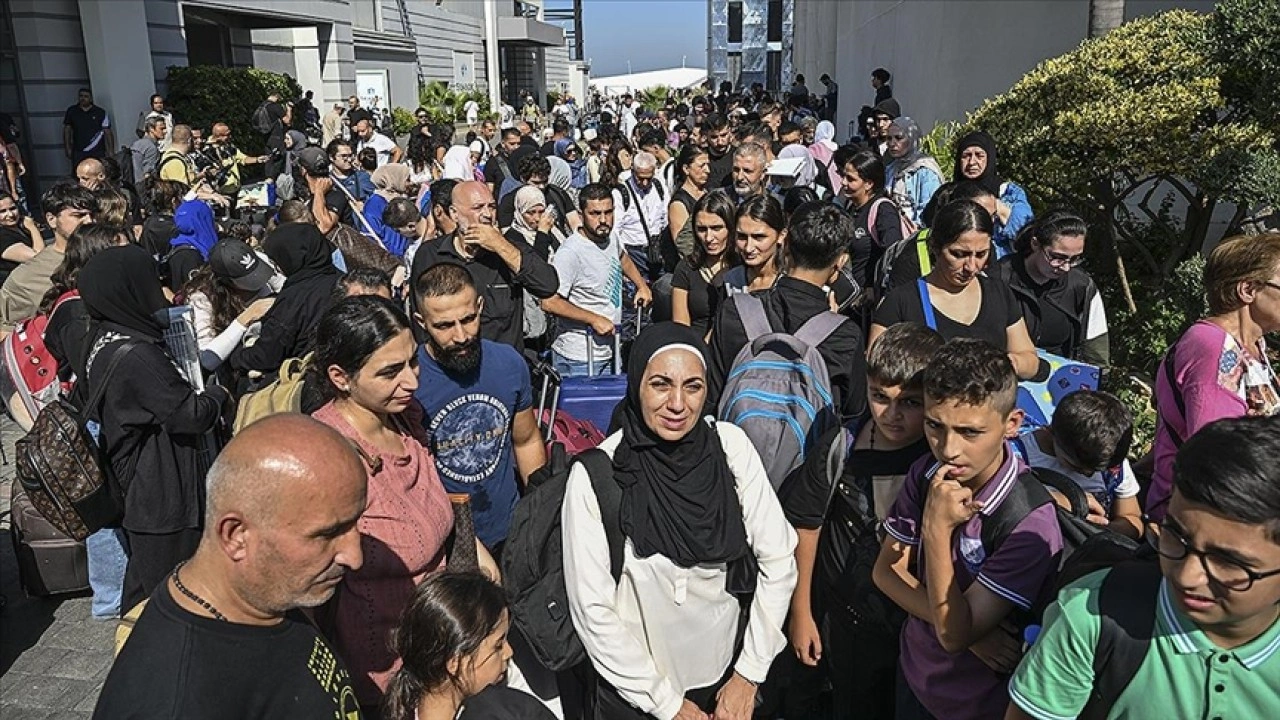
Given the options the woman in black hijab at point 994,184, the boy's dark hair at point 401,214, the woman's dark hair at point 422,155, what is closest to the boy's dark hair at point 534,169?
the boy's dark hair at point 401,214

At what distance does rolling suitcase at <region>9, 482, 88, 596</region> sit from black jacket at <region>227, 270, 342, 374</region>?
1440 millimetres

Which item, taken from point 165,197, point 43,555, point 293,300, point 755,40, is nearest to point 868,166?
point 293,300

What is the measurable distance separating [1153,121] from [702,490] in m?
4.96

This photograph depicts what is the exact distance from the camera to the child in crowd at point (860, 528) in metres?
2.84

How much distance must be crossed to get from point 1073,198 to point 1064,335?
275 cm

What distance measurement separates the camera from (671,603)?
284cm

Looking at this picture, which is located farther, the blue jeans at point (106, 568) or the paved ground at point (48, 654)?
the blue jeans at point (106, 568)

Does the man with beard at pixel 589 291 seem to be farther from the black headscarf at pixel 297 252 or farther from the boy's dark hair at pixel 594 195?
the black headscarf at pixel 297 252

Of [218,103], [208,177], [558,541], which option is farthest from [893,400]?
[218,103]

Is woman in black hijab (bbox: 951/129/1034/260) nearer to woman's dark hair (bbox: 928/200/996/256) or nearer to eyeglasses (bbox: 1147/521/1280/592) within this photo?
woman's dark hair (bbox: 928/200/996/256)

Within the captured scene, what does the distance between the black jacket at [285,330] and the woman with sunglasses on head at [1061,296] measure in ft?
11.5

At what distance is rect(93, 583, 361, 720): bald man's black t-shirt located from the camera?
1717 mm

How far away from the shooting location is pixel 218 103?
19.5m

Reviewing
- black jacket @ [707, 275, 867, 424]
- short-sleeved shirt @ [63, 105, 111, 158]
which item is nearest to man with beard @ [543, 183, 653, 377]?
black jacket @ [707, 275, 867, 424]
